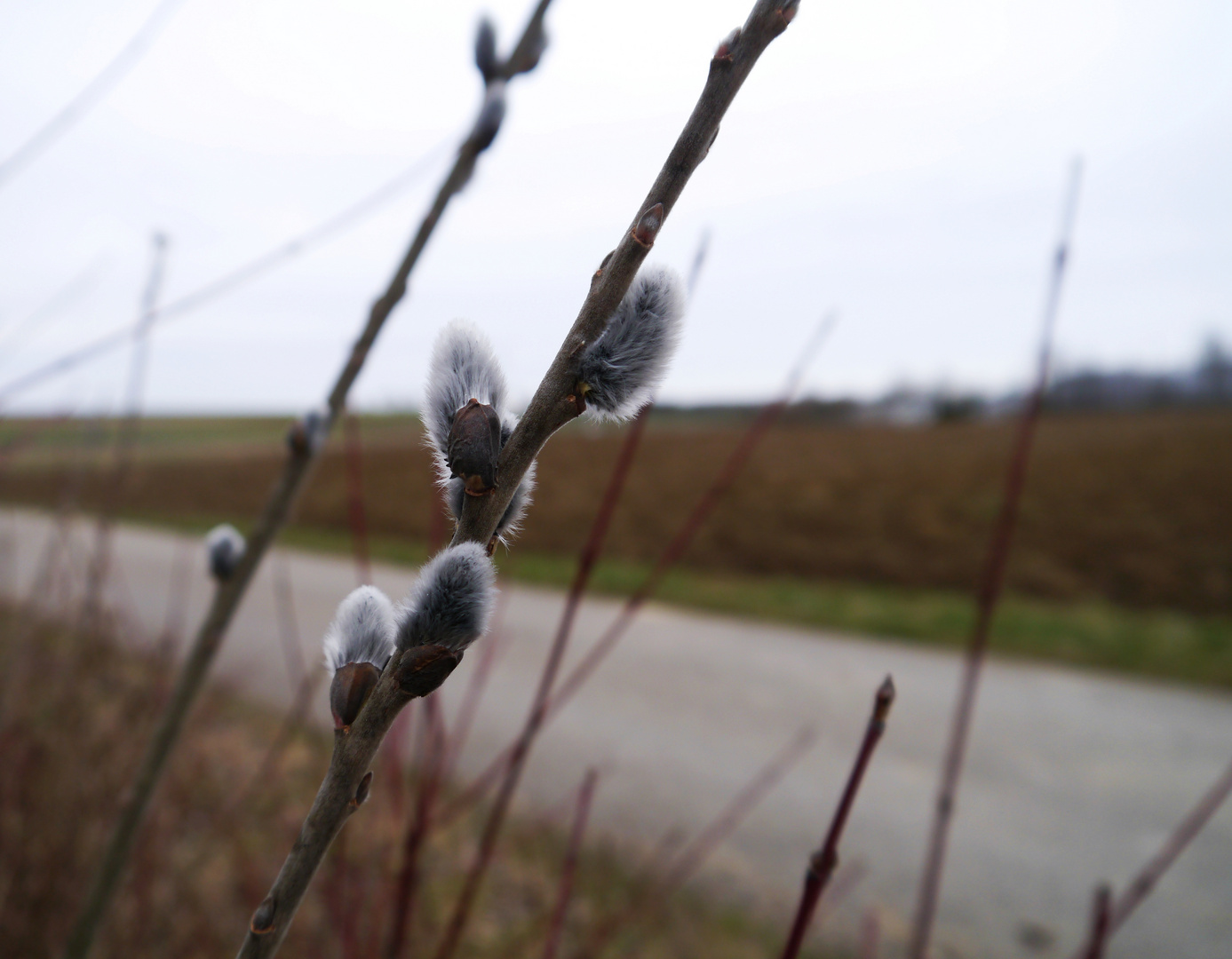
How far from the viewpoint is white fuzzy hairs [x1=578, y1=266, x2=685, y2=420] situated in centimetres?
44

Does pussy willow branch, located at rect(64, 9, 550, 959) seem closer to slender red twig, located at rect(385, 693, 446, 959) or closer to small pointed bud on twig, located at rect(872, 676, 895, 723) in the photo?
slender red twig, located at rect(385, 693, 446, 959)

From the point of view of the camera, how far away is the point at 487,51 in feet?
2.50

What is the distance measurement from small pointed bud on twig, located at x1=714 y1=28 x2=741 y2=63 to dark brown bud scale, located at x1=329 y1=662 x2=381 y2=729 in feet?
1.27

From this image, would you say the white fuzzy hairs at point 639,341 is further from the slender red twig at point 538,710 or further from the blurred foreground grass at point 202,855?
the blurred foreground grass at point 202,855

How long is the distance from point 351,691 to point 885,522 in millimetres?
12003

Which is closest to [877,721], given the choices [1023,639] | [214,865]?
[214,865]

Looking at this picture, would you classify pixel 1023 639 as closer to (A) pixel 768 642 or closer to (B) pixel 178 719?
(A) pixel 768 642

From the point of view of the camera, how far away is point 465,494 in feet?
1.42

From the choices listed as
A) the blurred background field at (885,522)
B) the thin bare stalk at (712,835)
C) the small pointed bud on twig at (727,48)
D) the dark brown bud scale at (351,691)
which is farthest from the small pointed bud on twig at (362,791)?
the blurred background field at (885,522)

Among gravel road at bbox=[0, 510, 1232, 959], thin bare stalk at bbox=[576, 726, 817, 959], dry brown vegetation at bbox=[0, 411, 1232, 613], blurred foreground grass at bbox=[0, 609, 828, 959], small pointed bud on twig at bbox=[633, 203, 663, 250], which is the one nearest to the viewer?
small pointed bud on twig at bbox=[633, 203, 663, 250]

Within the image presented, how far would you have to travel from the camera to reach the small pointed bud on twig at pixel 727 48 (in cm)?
41

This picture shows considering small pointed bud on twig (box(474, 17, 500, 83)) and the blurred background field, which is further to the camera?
the blurred background field

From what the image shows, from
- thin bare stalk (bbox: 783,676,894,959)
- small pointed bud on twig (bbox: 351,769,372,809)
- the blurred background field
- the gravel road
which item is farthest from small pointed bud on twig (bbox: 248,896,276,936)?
the gravel road

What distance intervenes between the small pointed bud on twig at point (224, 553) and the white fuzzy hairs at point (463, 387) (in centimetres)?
50
